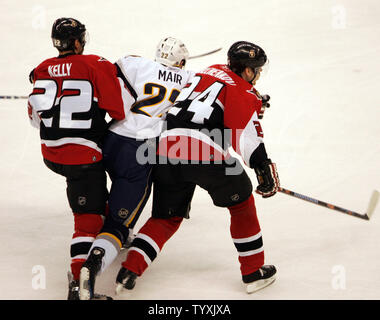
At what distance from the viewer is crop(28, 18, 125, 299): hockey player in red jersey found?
3033mm

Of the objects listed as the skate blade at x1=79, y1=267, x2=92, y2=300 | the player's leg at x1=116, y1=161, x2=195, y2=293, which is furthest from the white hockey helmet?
the skate blade at x1=79, y1=267, x2=92, y2=300

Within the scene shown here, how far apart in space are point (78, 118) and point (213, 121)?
0.62 m

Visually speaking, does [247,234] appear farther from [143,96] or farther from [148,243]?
[143,96]

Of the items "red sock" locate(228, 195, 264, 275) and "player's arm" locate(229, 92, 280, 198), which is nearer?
"player's arm" locate(229, 92, 280, 198)

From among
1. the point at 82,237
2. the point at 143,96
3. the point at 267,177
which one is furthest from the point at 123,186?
the point at 267,177

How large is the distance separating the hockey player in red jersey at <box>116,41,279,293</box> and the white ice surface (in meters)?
0.20

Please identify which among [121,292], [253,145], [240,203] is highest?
[253,145]

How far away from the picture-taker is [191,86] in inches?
124

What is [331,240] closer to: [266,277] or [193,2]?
[266,277]

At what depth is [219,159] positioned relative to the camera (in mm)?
3090

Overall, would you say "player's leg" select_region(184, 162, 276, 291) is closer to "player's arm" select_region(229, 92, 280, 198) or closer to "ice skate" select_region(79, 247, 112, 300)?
"player's arm" select_region(229, 92, 280, 198)

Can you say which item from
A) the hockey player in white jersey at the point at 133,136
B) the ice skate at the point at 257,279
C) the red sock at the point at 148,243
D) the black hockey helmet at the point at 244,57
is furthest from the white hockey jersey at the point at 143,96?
the ice skate at the point at 257,279
